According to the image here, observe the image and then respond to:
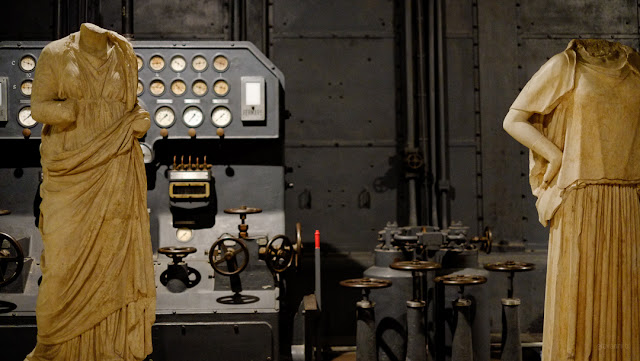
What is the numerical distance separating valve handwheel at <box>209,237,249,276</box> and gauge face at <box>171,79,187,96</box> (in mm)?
1550

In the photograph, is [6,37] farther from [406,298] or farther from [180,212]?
[406,298]

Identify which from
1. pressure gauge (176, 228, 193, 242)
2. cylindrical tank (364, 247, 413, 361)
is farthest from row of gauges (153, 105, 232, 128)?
cylindrical tank (364, 247, 413, 361)

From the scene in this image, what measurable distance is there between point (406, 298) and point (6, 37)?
5.34m

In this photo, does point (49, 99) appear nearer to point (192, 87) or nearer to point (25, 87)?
point (192, 87)

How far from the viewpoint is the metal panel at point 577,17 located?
6.73 metres

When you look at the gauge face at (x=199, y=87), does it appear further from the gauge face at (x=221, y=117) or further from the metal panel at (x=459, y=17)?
the metal panel at (x=459, y=17)

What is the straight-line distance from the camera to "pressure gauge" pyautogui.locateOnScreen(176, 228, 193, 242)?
17.6 feet

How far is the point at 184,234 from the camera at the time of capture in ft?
17.6

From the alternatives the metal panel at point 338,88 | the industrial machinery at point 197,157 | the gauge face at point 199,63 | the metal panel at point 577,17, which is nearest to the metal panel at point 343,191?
the metal panel at point 338,88

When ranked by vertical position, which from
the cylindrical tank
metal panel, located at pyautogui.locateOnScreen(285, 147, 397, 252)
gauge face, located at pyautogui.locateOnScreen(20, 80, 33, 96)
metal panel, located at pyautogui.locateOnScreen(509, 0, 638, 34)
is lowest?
the cylindrical tank

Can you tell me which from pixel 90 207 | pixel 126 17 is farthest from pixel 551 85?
pixel 126 17

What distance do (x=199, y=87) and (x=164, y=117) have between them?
1.43 ft

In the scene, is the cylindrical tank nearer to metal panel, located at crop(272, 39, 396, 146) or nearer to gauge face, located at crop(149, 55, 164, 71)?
metal panel, located at crop(272, 39, 396, 146)

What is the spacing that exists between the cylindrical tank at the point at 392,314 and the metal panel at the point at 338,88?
205cm
